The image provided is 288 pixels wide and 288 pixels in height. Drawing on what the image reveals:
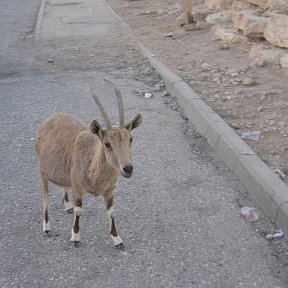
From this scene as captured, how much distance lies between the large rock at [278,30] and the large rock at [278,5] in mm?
409

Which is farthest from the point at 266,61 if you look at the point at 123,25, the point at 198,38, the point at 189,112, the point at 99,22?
the point at 99,22

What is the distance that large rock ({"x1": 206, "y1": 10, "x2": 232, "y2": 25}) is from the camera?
12477mm

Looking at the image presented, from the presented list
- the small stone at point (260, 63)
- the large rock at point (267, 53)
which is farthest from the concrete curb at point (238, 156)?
the large rock at point (267, 53)

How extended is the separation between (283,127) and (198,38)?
5.83m

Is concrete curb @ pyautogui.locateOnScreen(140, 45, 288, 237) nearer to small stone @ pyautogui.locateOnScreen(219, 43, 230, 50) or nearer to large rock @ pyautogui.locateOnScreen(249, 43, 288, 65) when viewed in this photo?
large rock @ pyautogui.locateOnScreen(249, 43, 288, 65)

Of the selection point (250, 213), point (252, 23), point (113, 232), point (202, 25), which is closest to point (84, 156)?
point (113, 232)

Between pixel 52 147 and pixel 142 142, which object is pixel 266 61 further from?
pixel 52 147

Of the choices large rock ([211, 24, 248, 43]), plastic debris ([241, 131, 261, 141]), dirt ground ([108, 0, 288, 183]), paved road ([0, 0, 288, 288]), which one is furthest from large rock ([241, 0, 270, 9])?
plastic debris ([241, 131, 261, 141])

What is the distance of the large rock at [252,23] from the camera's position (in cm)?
1013

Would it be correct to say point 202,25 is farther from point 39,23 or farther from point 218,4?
point 39,23

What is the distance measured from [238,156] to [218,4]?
27.2 feet

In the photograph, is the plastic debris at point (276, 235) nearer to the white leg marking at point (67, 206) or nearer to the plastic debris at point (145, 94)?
the white leg marking at point (67, 206)

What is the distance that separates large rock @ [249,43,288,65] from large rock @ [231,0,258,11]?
183 cm

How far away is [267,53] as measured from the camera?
938 cm
